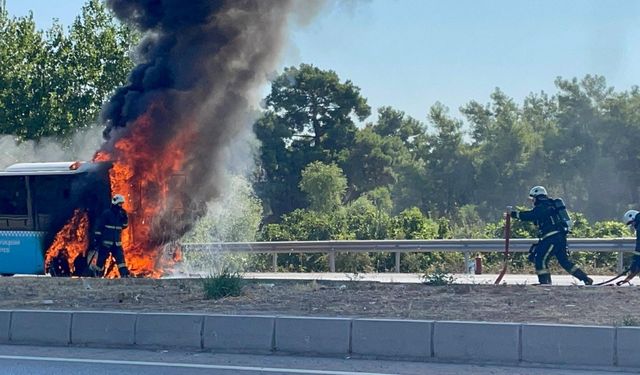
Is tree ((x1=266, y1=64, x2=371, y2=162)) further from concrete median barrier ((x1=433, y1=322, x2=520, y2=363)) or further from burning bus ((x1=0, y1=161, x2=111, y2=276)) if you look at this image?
concrete median barrier ((x1=433, y1=322, x2=520, y2=363))

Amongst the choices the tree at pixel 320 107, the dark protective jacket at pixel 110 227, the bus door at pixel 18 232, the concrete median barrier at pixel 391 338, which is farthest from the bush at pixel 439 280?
the tree at pixel 320 107

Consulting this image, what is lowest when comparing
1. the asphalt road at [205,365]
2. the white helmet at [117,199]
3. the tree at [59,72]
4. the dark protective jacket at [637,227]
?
the asphalt road at [205,365]

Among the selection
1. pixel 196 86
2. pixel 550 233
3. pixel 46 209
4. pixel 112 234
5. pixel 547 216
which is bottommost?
pixel 112 234

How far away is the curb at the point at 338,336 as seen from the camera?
9305 millimetres

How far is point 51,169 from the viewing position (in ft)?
63.4

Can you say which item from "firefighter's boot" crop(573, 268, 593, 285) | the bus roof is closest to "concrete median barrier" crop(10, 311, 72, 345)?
the bus roof

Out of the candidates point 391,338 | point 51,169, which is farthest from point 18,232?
point 391,338

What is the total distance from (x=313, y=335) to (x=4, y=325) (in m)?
3.97

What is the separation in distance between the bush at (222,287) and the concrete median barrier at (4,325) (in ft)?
8.73

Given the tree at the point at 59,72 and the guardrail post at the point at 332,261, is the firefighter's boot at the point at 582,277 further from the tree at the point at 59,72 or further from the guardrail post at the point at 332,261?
the tree at the point at 59,72

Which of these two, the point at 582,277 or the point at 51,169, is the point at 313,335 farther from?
the point at 51,169

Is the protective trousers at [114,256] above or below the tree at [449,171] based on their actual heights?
below

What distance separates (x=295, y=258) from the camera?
2634 cm

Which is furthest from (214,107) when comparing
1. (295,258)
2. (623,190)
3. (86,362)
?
(623,190)
